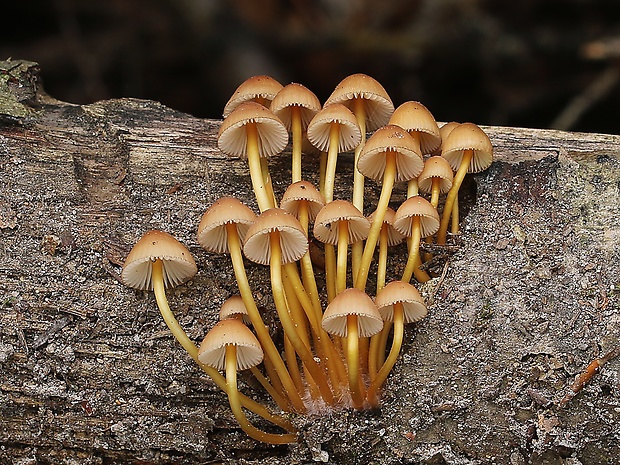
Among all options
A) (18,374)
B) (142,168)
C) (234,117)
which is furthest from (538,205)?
(18,374)

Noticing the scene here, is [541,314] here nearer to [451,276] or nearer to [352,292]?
[451,276]

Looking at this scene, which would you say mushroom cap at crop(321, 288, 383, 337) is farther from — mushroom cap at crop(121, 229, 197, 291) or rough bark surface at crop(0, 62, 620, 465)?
mushroom cap at crop(121, 229, 197, 291)

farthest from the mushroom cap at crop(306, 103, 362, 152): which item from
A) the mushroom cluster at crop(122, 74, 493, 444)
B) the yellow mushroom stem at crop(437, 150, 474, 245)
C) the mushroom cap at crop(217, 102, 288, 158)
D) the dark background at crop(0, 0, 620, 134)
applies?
A: the dark background at crop(0, 0, 620, 134)

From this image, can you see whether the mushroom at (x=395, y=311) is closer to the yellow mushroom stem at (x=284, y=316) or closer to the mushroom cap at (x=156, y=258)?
the yellow mushroom stem at (x=284, y=316)

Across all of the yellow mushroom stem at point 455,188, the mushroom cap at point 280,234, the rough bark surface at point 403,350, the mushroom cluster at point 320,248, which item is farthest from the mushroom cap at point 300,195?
the yellow mushroom stem at point 455,188

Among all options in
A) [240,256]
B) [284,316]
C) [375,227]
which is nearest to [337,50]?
[375,227]
